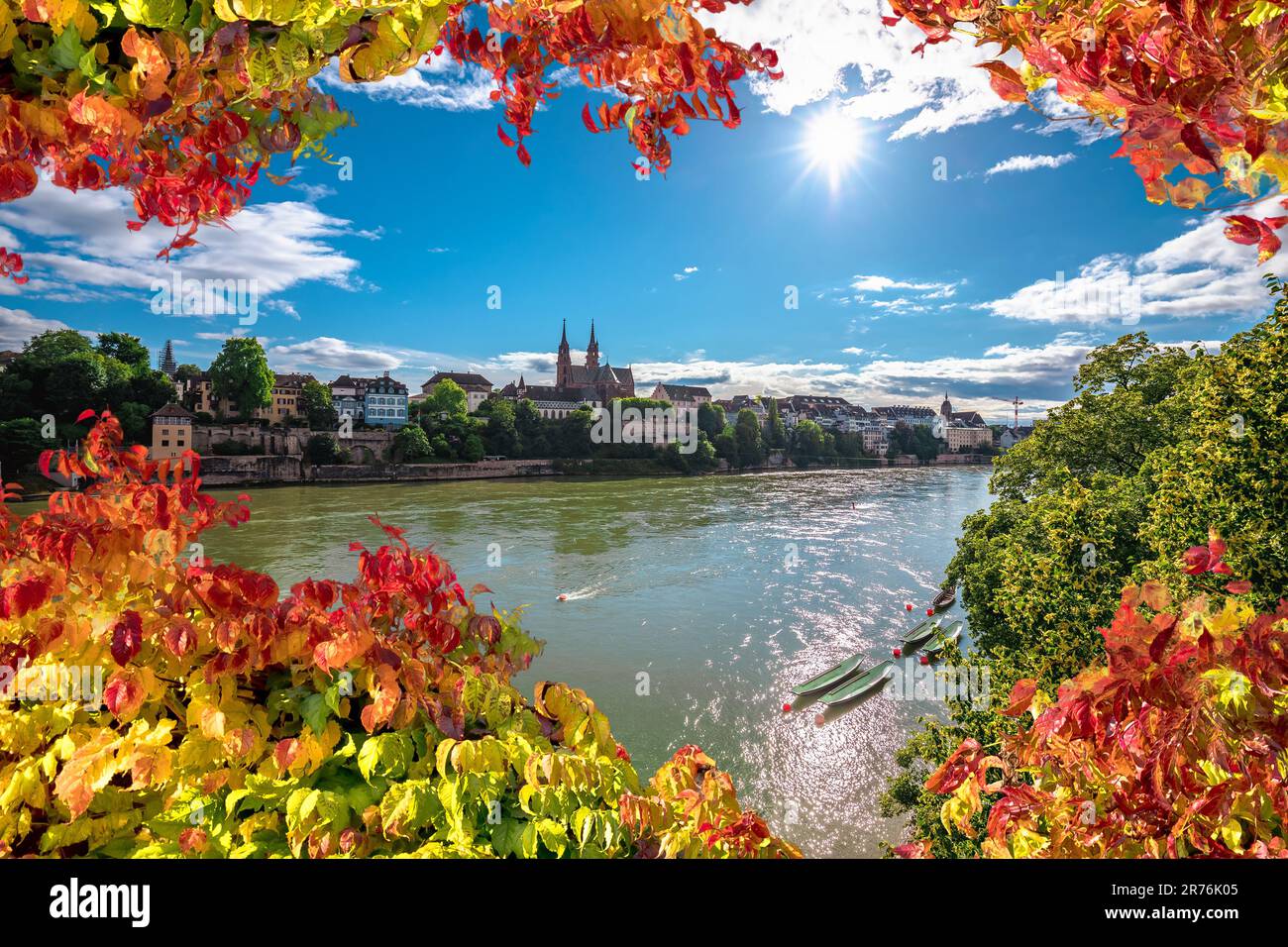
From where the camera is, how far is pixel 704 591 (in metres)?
19.5

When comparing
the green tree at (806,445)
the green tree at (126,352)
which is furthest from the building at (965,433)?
the green tree at (126,352)

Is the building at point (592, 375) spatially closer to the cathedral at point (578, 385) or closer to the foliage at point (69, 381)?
the cathedral at point (578, 385)

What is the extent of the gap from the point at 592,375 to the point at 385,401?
37.5 metres

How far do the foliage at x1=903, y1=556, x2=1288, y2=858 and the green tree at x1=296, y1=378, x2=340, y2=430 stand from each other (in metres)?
32.9

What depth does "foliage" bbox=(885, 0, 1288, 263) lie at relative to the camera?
33.9 inches

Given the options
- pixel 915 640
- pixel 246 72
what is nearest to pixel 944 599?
pixel 915 640

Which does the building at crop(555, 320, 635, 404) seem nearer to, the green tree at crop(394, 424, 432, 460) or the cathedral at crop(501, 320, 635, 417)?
the cathedral at crop(501, 320, 635, 417)

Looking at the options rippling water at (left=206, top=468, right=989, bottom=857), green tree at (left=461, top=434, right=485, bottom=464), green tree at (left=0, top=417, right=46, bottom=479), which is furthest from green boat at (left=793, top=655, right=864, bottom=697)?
green tree at (left=461, top=434, right=485, bottom=464)

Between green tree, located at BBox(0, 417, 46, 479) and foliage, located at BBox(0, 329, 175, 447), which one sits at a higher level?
foliage, located at BBox(0, 329, 175, 447)

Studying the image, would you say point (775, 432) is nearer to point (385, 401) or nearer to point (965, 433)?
point (965, 433)

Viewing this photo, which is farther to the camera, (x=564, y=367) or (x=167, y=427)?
(x=564, y=367)

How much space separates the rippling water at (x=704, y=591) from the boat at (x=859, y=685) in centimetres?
31
